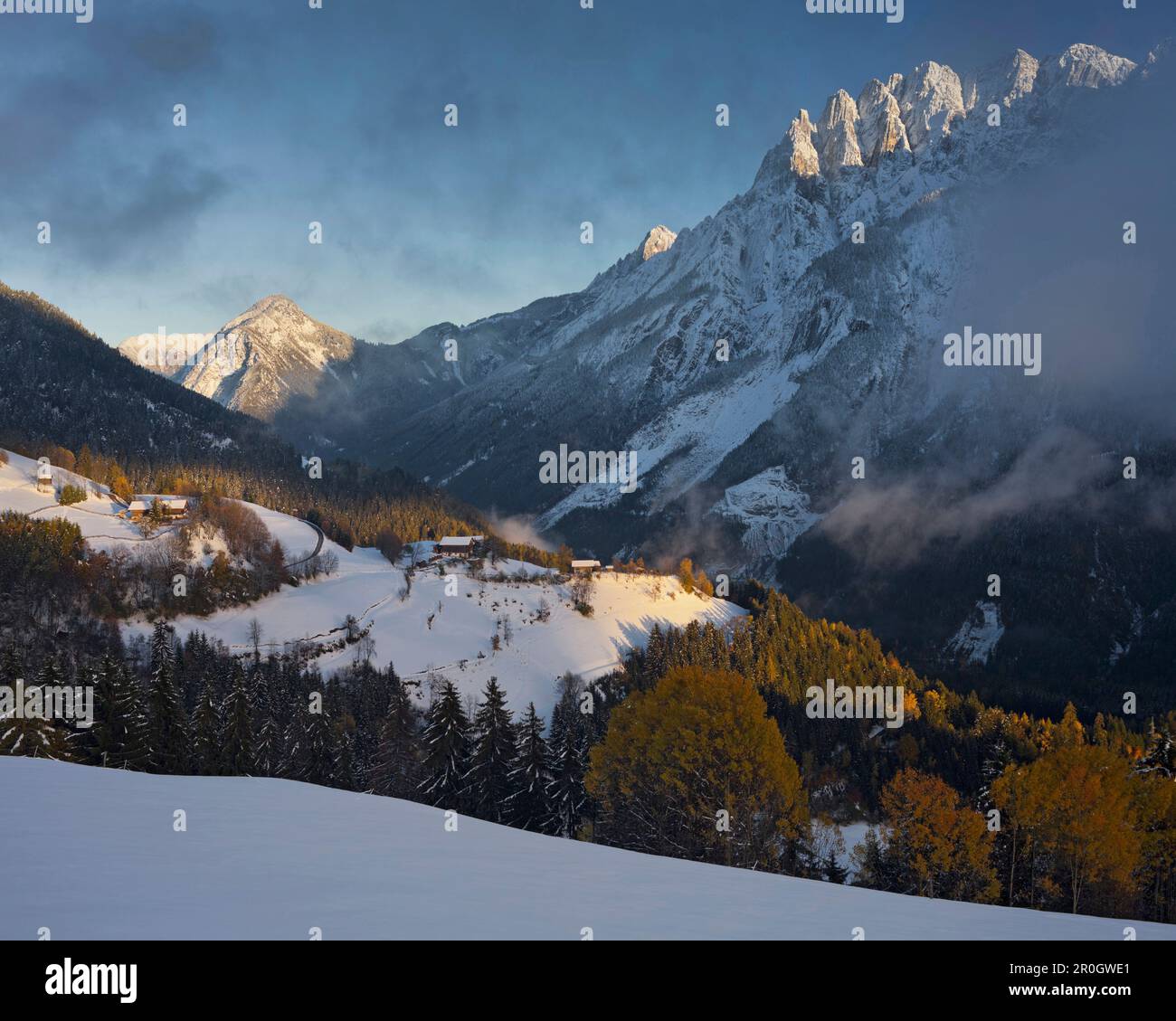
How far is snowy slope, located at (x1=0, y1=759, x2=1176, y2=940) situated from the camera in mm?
11055

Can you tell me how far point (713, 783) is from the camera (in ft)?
116

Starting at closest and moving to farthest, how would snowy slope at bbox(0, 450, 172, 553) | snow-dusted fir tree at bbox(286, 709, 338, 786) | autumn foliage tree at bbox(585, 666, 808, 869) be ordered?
1. autumn foliage tree at bbox(585, 666, 808, 869)
2. snow-dusted fir tree at bbox(286, 709, 338, 786)
3. snowy slope at bbox(0, 450, 172, 553)

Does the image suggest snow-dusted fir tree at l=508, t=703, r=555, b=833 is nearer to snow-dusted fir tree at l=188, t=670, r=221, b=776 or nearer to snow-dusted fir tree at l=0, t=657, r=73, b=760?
snow-dusted fir tree at l=188, t=670, r=221, b=776

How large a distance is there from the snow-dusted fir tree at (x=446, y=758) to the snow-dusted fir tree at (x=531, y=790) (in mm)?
3685

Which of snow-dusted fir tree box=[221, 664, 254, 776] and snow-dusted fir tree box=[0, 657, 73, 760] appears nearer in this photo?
snow-dusted fir tree box=[0, 657, 73, 760]

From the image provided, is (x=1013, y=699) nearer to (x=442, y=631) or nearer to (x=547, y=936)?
(x=442, y=631)

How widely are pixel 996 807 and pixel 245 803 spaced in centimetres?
3856

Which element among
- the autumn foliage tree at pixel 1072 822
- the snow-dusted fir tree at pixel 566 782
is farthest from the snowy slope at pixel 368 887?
the snow-dusted fir tree at pixel 566 782

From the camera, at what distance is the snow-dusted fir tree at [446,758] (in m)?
56.5

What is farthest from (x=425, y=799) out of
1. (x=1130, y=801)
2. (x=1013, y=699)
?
(x=1013, y=699)

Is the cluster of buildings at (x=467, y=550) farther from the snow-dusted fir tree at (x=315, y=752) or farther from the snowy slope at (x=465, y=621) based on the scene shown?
the snow-dusted fir tree at (x=315, y=752)

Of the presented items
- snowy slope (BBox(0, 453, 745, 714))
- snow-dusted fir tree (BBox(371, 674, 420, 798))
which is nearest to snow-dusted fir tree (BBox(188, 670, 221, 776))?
snow-dusted fir tree (BBox(371, 674, 420, 798))

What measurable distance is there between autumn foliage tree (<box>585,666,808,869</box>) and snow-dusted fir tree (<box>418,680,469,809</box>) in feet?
70.2

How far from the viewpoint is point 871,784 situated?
95.8 meters
